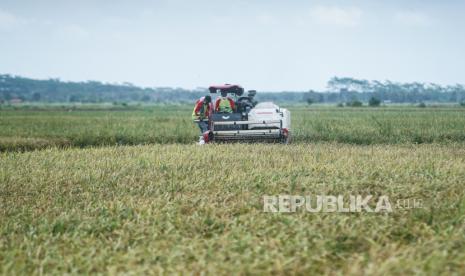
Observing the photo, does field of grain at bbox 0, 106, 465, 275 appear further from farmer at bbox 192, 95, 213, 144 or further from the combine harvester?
farmer at bbox 192, 95, 213, 144

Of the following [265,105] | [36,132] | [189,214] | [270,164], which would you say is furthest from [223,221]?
[36,132]

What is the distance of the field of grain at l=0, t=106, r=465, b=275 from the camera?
5.44 meters

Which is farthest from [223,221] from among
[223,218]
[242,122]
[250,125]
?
[250,125]

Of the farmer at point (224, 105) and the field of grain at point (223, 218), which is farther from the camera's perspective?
the farmer at point (224, 105)

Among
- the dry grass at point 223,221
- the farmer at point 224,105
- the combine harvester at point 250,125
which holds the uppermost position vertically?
the farmer at point 224,105

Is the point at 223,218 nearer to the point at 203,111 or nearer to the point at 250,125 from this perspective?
the point at 250,125

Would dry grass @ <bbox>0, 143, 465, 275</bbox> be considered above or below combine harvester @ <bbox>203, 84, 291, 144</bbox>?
below

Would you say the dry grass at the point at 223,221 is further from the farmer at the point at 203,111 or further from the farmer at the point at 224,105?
the farmer at the point at 203,111

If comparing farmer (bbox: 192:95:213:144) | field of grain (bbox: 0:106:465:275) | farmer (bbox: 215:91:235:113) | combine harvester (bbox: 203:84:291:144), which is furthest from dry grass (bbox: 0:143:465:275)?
farmer (bbox: 192:95:213:144)

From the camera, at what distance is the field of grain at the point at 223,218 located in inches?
214

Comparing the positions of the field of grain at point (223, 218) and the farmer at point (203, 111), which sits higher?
the farmer at point (203, 111)

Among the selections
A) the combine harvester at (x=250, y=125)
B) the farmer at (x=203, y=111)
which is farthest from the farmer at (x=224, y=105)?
→ the combine harvester at (x=250, y=125)

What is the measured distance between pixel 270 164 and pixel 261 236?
175 inches

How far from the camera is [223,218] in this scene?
22.3 ft
